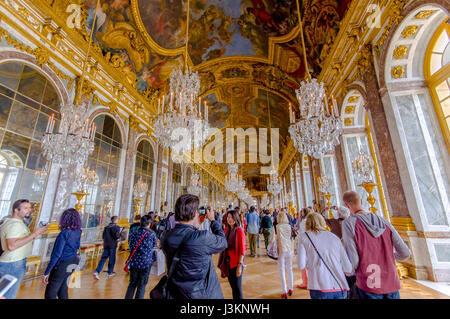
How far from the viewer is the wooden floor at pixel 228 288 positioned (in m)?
3.30

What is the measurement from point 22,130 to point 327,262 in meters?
6.78

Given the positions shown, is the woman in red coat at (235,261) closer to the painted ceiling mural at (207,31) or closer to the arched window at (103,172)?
the arched window at (103,172)

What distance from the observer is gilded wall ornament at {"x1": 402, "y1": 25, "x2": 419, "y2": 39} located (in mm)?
4043

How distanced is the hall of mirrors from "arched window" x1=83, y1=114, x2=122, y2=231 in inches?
1.7

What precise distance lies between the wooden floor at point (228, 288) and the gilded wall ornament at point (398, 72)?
4.27 metres

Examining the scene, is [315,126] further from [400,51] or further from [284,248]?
[400,51]

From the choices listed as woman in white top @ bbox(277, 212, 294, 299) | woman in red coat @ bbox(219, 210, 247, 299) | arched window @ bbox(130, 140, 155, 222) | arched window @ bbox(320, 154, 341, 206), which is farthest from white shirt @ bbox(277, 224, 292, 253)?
arched window @ bbox(130, 140, 155, 222)

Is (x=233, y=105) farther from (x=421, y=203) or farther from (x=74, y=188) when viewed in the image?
(x=421, y=203)

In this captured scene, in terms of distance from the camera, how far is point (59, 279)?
2402 millimetres

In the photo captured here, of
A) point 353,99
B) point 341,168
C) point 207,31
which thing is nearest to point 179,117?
point 353,99

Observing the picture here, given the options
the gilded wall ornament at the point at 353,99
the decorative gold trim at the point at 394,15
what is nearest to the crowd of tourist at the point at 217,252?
the decorative gold trim at the point at 394,15

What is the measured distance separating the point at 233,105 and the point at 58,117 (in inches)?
434

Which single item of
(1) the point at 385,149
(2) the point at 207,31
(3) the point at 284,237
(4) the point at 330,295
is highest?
(2) the point at 207,31

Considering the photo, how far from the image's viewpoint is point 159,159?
36.1 feet
